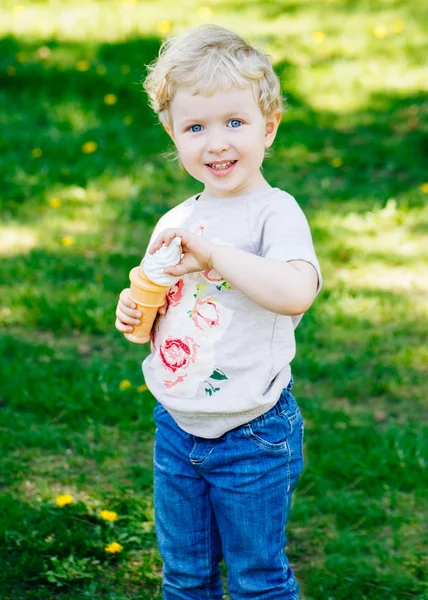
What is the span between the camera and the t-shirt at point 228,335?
80.9 inches

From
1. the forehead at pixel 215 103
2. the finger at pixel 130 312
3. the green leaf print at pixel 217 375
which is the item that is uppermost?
the forehead at pixel 215 103

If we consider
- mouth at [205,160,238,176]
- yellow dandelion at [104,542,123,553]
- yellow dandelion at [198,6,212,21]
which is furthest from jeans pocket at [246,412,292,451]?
yellow dandelion at [198,6,212,21]

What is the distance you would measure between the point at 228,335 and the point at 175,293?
0.17 meters

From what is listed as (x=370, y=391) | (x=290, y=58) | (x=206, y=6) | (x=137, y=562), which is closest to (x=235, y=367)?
(x=137, y=562)

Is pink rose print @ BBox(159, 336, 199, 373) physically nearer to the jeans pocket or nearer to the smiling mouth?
the jeans pocket

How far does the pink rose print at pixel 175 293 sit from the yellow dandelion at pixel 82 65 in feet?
16.8

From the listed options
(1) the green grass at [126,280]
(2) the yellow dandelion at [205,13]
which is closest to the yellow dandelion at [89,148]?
(1) the green grass at [126,280]

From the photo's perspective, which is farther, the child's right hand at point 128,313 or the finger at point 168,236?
the child's right hand at point 128,313

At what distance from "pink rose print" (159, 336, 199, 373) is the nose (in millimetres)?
427

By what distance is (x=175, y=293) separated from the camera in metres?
2.13

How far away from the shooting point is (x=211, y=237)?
2076 mm

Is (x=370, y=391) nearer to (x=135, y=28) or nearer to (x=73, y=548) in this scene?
(x=73, y=548)

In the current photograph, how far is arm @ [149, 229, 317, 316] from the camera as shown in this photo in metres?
1.92

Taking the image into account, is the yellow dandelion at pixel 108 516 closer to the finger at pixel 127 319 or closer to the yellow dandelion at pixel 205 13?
the finger at pixel 127 319
